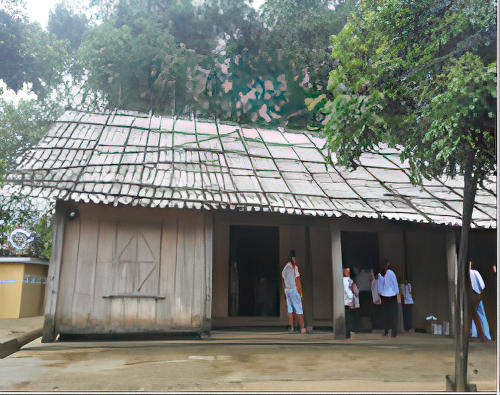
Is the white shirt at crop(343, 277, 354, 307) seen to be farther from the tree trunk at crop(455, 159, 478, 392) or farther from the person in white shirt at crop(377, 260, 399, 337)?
the tree trunk at crop(455, 159, 478, 392)

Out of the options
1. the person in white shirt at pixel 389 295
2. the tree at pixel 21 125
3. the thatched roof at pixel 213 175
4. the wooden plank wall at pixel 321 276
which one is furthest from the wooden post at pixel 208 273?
the tree at pixel 21 125

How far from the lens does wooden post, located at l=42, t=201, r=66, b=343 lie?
6375 mm

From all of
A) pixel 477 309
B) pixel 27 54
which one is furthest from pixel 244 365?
pixel 27 54

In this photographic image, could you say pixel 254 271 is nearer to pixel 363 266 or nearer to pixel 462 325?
pixel 363 266

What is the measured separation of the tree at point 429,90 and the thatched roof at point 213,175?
7.85 ft

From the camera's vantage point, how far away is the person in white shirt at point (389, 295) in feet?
24.8

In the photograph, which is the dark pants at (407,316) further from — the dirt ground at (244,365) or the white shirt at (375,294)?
the dirt ground at (244,365)

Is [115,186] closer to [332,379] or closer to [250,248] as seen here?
[250,248]

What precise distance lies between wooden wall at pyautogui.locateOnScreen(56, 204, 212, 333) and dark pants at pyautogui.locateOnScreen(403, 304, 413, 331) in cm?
428

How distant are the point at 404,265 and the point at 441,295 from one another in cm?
91

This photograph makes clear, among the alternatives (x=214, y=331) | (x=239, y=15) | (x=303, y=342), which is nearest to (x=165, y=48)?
(x=239, y=15)

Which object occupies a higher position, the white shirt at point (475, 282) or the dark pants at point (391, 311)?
the white shirt at point (475, 282)

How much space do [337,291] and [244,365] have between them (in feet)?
9.16

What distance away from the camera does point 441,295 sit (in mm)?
8711
